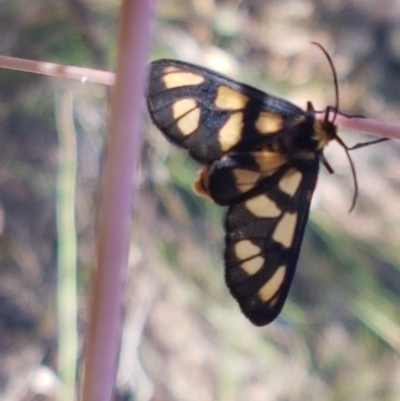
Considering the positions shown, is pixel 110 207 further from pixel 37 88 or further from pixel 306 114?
pixel 37 88

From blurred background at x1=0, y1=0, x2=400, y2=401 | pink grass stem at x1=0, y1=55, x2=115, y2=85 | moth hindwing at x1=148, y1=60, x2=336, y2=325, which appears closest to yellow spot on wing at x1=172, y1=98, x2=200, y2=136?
moth hindwing at x1=148, y1=60, x2=336, y2=325

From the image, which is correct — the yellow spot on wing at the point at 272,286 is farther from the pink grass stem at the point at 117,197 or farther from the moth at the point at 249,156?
the pink grass stem at the point at 117,197

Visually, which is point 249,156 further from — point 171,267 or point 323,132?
point 171,267

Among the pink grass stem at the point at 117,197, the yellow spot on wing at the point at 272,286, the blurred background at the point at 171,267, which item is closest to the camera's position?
the pink grass stem at the point at 117,197

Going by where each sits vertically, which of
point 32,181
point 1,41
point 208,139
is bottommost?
point 32,181

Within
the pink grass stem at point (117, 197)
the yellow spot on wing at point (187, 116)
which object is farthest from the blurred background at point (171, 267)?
the pink grass stem at point (117, 197)

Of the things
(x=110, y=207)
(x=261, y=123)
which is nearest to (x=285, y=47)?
(x=261, y=123)
